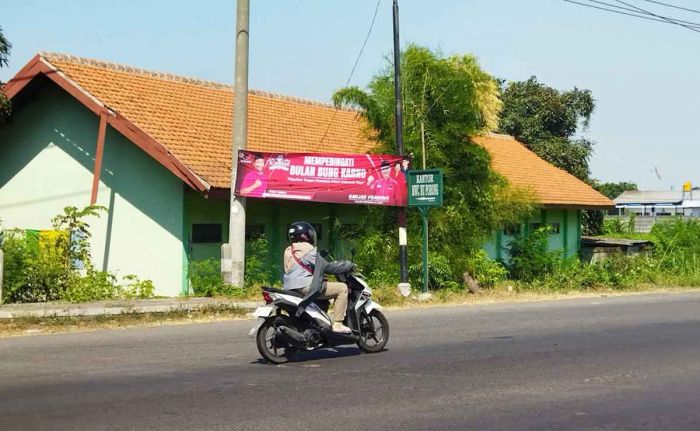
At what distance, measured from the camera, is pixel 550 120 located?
142 ft

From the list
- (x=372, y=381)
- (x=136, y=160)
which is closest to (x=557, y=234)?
(x=136, y=160)

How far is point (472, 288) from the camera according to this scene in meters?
22.7

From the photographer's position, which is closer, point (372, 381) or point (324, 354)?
point (372, 381)

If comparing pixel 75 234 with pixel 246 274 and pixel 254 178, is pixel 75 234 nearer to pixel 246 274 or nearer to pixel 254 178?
pixel 246 274

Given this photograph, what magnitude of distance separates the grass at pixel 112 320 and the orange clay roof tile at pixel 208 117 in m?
4.21

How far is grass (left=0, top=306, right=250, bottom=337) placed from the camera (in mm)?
14125

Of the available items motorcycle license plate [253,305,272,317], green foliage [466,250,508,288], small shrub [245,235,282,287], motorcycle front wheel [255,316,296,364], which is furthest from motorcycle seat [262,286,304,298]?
green foliage [466,250,508,288]

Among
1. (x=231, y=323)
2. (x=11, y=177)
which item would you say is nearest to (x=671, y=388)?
(x=231, y=323)

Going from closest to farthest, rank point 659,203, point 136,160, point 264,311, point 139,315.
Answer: point 264,311
point 139,315
point 136,160
point 659,203

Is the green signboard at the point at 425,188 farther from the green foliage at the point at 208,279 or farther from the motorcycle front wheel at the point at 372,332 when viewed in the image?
the motorcycle front wheel at the point at 372,332

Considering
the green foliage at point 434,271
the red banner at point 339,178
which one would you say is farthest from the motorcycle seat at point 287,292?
the green foliage at point 434,271

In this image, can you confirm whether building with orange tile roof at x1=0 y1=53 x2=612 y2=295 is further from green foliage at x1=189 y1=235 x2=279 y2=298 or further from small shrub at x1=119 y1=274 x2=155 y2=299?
green foliage at x1=189 y1=235 x2=279 y2=298

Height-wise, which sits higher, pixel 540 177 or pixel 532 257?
pixel 540 177

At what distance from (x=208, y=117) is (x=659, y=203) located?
5710cm
